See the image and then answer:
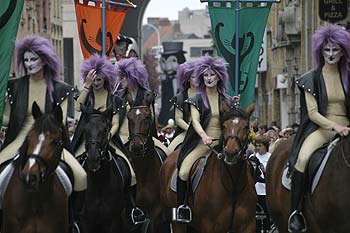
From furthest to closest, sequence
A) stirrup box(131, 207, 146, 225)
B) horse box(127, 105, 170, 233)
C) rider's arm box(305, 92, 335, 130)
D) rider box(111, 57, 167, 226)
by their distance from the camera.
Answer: rider box(111, 57, 167, 226) → horse box(127, 105, 170, 233) → stirrup box(131, 207, 146, 225) → rider's arm box(305, 92, 335, 130)

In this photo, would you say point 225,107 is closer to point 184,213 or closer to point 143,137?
point 184,213

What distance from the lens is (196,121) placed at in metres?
16.9

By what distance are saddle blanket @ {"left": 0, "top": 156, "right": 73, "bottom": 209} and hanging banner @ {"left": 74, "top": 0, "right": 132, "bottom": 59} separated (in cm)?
915

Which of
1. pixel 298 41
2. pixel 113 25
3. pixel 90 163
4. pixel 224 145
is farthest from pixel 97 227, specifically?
pixel 298 41

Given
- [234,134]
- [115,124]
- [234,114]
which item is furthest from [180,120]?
[234,134]

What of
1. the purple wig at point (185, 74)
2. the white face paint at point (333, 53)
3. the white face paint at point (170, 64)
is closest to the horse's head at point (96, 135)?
the white face paint at point (333, 53)

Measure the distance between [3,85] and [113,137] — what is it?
2759 millimetres

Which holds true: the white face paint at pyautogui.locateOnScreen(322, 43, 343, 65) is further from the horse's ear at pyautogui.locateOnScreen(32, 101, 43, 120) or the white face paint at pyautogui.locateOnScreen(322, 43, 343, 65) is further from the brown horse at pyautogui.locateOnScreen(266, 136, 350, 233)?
the horse's ear at pyautogui.locateOnScreen(32, 101, 43, 120)

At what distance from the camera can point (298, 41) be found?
48438 mm

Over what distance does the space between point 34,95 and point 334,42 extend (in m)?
3.67

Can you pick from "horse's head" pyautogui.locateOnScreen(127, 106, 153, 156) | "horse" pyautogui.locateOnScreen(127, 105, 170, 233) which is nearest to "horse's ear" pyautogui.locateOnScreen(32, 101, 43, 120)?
"horse's head" pyautogui.locateOnScreen(127, 106, 153, 156)

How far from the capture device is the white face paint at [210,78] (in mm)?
17328

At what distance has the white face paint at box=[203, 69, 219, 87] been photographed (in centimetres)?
1733

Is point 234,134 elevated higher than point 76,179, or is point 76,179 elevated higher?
point 234,134
